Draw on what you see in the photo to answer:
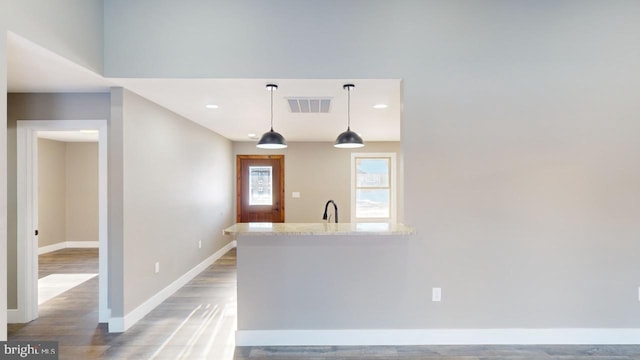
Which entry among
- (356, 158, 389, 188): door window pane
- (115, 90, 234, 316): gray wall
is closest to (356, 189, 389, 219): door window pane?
(356, 158, 389, 188): door window pane

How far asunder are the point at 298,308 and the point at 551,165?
2.57 metres

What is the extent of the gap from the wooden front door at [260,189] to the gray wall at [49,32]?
4.38 meters

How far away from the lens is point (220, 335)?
297cm

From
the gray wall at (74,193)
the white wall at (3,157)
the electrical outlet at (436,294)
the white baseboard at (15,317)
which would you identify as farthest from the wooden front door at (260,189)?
the white wall at (3,157)

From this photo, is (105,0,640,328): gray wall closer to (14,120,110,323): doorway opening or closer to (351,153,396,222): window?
(14,120,110,323): doorway opening

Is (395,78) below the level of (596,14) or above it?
below

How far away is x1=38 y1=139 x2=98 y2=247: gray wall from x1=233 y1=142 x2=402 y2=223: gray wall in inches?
129

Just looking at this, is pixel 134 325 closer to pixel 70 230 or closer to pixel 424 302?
pixel 424 302

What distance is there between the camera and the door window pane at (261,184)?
7070 mm

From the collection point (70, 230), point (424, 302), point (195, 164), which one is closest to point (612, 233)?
point (424, 302)

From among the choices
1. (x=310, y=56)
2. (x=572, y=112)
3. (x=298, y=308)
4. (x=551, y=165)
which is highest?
(x=310, y=56)

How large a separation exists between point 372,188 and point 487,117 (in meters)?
4.40

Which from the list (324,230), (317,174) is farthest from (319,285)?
(317,174)

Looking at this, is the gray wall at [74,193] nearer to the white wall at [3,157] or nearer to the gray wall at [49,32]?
the gray wall at [49,32]
